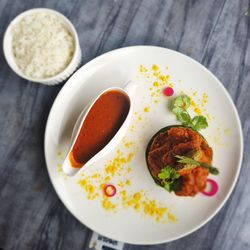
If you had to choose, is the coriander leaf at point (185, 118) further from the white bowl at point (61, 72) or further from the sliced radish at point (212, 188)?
the white bowl at point (61, 72)

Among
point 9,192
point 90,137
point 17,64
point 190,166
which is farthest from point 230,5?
point 9,192

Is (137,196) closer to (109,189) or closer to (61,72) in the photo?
(109,189)

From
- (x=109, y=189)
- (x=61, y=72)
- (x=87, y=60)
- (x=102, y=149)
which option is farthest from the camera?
(x=87, y=60)

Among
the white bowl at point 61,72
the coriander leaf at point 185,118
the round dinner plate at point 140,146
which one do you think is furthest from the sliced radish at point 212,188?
the white bowl at point 61,72

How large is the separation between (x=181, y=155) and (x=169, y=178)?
0.16 m

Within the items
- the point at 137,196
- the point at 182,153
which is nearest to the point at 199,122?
the point at 182,153

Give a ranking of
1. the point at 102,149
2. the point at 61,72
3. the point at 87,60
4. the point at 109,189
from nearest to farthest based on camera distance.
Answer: the point at 102,149 → the point at 61,72 → the point at 109,189 → the point at 87,60

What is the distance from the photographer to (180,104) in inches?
88.7

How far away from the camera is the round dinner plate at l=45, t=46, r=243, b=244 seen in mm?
2244

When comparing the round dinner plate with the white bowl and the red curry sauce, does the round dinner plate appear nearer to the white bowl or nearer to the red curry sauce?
the white bowl

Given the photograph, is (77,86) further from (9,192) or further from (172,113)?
(9,192)

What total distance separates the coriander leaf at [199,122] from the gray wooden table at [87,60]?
1.15 feet

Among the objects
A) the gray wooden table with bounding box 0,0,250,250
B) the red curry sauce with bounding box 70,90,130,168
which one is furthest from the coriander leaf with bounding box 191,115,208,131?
the red curry sauce with bounding box 70,90,130,168

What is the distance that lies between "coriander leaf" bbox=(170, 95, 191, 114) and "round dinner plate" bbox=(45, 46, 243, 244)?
0.06m
